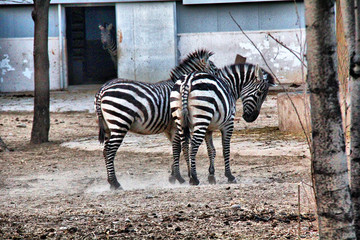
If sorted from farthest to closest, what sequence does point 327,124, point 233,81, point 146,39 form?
1. point 146,39
2. point 233,81
3. point 327,124

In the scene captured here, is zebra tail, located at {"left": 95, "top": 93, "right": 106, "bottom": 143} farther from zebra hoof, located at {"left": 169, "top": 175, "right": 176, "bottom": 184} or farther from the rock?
the rock

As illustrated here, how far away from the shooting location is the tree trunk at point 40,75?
37.1 ft

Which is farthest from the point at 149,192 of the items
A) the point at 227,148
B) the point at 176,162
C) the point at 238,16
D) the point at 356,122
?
the point at 238,16

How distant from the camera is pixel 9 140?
12008mm

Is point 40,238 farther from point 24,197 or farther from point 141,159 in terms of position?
point 141,159

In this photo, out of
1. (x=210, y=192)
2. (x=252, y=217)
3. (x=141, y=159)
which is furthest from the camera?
(x=141, y=159)

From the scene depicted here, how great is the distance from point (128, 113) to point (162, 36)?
13.6 metres

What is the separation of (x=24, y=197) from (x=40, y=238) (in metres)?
2.26

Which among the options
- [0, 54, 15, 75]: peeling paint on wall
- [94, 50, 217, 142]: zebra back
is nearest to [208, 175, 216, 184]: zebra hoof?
[94, 50, 217, 142]: zebra back

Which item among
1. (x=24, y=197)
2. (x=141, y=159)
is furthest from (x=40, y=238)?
(x=141, y=159)

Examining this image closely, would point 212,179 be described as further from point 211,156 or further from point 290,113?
point 290,113

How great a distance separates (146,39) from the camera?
2102 centimetres

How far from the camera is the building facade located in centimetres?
2092

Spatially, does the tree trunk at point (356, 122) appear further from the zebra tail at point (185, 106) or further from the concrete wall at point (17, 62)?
the concrete wall at point (17, 62)
